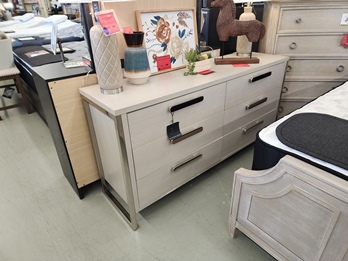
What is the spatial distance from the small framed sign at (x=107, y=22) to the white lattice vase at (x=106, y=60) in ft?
0.09

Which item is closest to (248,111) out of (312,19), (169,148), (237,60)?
(237,60)

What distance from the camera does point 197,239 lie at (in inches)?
49.3

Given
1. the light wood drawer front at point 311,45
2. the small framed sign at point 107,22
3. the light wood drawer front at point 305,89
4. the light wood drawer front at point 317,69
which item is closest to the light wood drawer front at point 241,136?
the light wood drawer front at point 305,89

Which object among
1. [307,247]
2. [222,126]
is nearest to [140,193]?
[222,126]

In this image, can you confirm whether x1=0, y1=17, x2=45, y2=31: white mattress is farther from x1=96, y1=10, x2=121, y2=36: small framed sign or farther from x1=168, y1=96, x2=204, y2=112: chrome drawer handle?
x1=168, y1=96, x2=204, y2=112: chrome drawer handle

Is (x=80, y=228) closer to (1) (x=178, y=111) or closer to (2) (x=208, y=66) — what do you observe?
(1) (x=178, y=111)

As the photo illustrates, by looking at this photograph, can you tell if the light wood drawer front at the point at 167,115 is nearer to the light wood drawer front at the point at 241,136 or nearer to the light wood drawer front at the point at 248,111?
the light wood drawer front at the point at 248,111

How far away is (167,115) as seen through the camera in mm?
1152

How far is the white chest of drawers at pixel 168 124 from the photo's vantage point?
3.52 feet

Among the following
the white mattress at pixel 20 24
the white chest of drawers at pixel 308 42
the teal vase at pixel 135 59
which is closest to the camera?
the teal vase at pixel 135 59

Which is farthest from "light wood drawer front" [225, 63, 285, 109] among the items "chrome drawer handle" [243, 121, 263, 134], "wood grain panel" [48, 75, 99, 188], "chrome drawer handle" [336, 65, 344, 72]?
"wood grain panel" [48, 75, 99, 188]

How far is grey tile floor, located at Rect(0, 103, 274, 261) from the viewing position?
1.19 metres

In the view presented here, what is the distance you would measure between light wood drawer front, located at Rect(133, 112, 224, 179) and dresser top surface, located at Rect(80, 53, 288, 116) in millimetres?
215

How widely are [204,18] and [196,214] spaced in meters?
1.37
